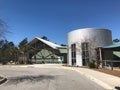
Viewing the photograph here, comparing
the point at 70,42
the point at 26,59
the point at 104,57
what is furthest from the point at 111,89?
the point at 26,59

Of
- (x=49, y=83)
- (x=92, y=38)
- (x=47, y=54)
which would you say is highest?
(x=92, y=38)

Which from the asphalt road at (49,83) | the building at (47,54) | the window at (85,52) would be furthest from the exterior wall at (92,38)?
the asphalt road at (49,83)

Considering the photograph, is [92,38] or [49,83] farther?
[92,38]

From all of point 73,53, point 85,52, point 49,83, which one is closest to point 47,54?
point 73,53

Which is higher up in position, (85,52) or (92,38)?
(92,38)

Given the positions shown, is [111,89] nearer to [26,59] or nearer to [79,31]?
[79,31]

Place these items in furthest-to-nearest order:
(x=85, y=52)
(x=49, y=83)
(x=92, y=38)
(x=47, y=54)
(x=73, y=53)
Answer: (x=47, y=54) → (x=73, y=53) → (x=85, y=52) → (x=92, y=38) → (x=49, y=83)

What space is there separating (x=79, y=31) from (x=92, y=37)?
292 centimetres

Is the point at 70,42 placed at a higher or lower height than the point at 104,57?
higher

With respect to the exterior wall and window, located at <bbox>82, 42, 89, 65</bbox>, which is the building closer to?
the exterior wall

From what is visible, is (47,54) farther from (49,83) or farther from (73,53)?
(49,83)

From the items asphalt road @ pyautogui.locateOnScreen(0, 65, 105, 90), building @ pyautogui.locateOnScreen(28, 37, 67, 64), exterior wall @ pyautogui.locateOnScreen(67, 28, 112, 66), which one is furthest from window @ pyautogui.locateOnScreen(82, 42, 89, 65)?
asphalt road @ pyautogui.locateOnScreen(0, 65, 105, 90)

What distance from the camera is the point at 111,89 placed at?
10398 millimetres

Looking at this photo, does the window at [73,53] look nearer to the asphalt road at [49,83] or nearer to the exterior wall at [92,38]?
the exterior wall at [92,38]
